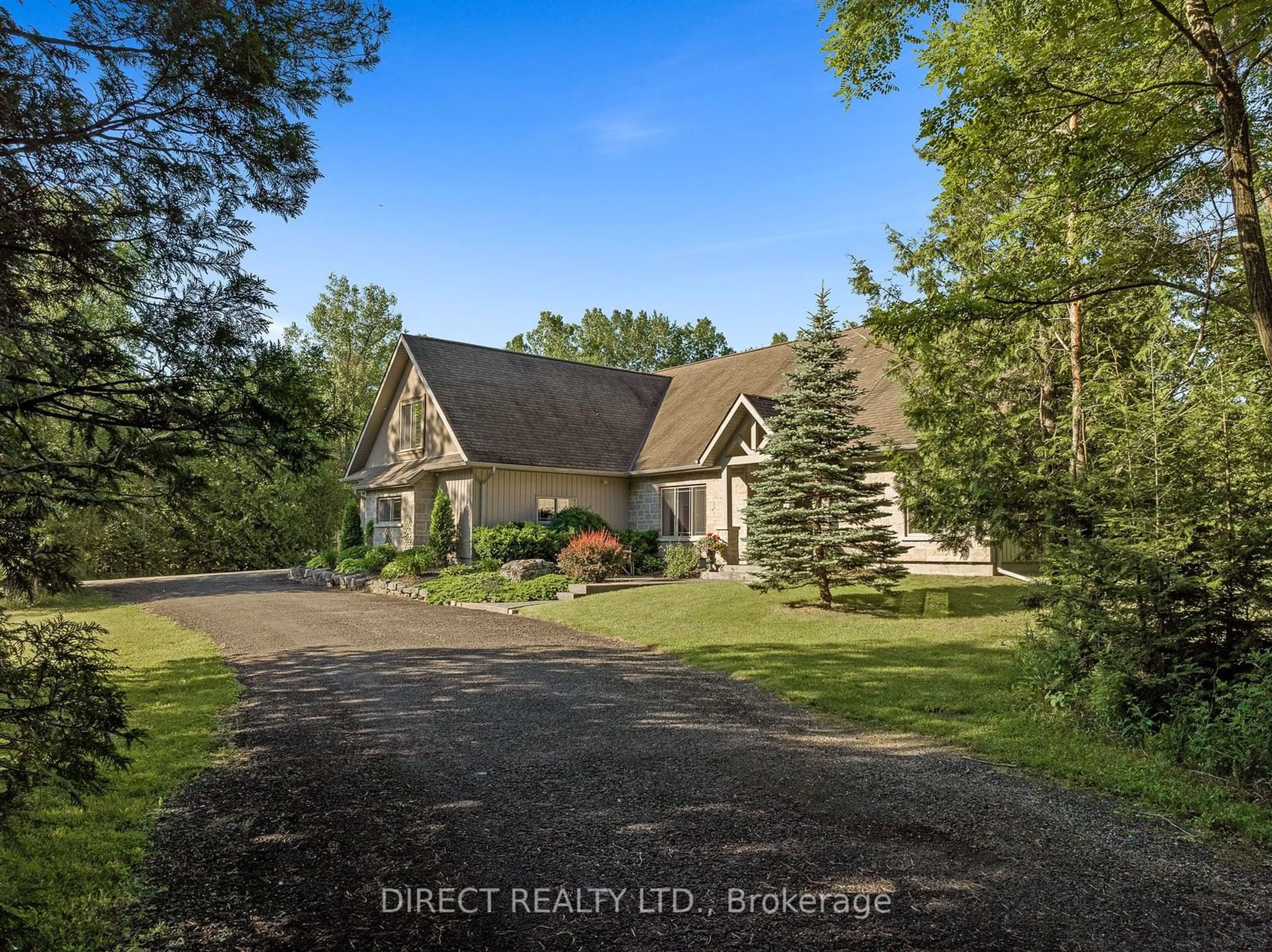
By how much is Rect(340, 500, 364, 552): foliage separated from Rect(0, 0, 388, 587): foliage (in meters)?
22.9

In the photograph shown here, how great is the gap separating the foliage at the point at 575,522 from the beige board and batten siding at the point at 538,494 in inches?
27.0

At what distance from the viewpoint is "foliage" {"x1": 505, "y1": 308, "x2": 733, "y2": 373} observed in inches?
2207

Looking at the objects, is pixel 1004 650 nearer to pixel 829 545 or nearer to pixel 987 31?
pixel 829 545

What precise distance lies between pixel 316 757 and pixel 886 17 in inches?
402

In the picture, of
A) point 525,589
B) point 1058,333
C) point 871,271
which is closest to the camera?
point 1058,333

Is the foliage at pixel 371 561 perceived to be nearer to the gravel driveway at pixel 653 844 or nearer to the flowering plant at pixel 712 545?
the flowering plant at pixel 712 545

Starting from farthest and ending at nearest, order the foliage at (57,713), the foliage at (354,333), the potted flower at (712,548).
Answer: the foliage at (354,333) → the potted flower at (712,548) → the foliage at (57,713)

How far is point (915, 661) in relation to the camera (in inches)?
418

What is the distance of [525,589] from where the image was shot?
1836cm

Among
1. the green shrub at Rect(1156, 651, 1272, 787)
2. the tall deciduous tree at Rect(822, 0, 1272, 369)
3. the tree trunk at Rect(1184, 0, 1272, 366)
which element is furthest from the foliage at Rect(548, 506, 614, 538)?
the tree trunk at Rect(1184, 0, 1272, 366)

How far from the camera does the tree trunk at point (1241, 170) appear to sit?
20.9 ft

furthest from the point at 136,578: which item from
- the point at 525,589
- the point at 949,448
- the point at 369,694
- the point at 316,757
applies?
the point at 949,448

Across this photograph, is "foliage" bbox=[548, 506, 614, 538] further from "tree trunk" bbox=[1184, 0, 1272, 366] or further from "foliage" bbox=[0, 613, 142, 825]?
"foliage" bbox=[0, 613, 142, 825]

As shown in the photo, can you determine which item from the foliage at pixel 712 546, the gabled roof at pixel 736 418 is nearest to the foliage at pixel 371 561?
the foliage at pixel 712 546
